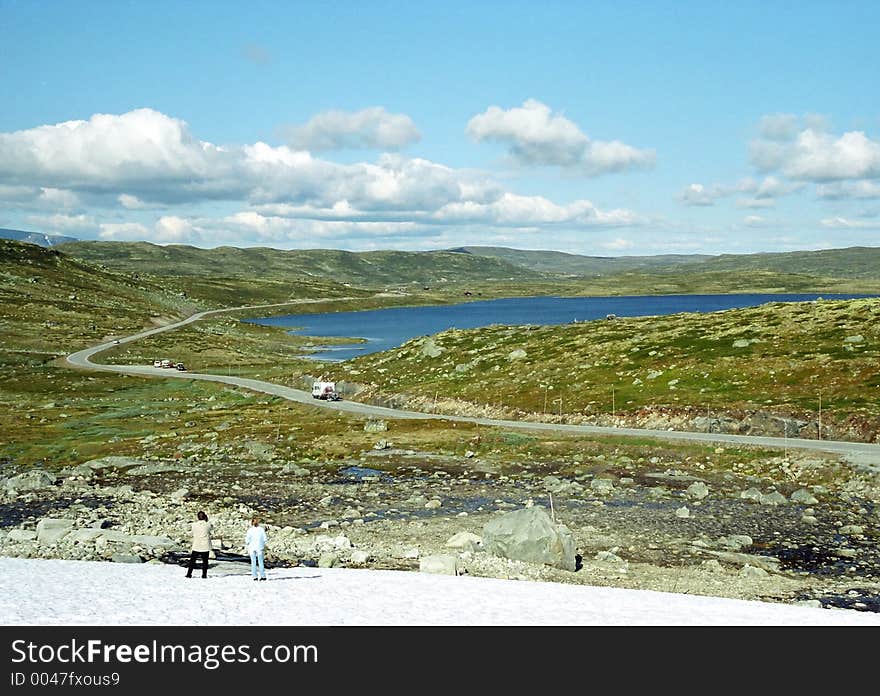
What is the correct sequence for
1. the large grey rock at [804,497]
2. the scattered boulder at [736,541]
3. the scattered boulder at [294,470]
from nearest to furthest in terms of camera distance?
the scattered boulder at [736,541], the large grey rock at [804,497], the scattered boulder at [294,470]

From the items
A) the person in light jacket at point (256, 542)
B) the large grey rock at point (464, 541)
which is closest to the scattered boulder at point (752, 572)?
the large grey rock at point (464, 541)

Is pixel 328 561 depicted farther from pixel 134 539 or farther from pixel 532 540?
pixel 134 539

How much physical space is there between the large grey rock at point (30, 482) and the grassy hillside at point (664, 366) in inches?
1775

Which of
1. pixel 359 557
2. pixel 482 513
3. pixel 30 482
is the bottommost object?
pixel 30 482

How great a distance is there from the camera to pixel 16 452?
68.6 m

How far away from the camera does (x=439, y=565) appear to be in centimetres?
3334

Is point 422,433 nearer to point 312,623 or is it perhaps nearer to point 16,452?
point 16,452

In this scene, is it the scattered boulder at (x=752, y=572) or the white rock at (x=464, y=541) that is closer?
the scattered boulder at (x=752, y=572)

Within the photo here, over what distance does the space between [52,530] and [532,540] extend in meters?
25.0

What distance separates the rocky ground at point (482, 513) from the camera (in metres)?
34.7

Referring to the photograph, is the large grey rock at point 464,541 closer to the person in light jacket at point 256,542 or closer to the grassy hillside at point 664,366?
the person in light jacket at point 256,542

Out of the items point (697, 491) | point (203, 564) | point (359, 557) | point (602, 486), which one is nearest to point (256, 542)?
point (203, 564)
